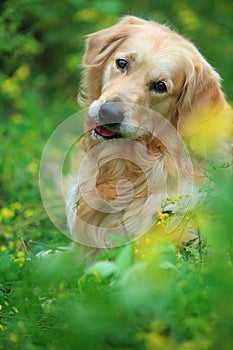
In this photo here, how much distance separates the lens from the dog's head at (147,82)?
12.4ft

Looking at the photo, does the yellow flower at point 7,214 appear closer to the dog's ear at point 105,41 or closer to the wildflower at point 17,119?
the dog's ear at point 105,41

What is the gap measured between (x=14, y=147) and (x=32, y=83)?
2.22 m

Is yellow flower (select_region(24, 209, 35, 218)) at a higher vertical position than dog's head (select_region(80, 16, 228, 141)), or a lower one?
lower

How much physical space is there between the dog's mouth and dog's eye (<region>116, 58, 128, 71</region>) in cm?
38

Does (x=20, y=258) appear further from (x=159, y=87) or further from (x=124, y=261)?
(x=124, y=261)

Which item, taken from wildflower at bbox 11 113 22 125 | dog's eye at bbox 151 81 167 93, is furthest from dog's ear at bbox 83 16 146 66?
wildflower at bbox 11 113 22 125

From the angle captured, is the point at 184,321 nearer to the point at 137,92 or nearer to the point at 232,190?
the point at 232,190

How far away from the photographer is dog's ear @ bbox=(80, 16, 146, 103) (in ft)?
13.8

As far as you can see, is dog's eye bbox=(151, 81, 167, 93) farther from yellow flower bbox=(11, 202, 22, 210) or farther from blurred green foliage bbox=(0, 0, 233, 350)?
yellow flower bbox=(11, 202, 22, 210)

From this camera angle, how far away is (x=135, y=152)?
158 inches

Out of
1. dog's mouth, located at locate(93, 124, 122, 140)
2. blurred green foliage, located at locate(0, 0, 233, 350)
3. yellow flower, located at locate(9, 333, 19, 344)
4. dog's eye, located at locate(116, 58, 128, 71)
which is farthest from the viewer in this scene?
dog's eye, located at locate(116, 58, 128, 71)

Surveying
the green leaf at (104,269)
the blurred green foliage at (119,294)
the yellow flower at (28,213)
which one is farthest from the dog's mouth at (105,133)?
the green leaf at (104,269)

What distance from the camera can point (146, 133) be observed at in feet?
12.9

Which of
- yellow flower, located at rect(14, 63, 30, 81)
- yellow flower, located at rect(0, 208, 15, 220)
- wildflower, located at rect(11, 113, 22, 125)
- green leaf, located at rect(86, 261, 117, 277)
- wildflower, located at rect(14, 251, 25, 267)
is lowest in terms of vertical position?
wildflower, located at rect(11, 113, 22, 125)
